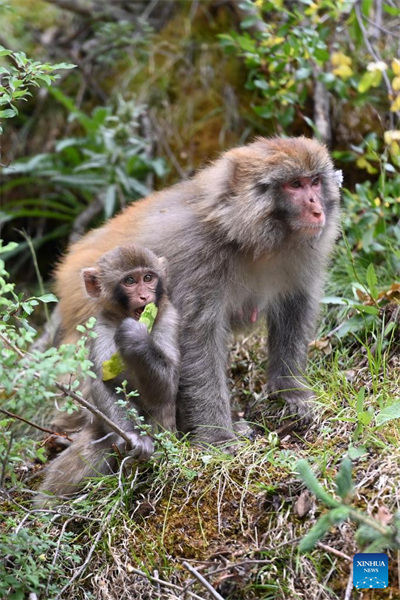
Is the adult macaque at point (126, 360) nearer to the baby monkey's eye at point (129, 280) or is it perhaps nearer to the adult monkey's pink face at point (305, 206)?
the baby monkey's eye at point (129, 280)

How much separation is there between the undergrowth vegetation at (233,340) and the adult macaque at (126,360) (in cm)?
16

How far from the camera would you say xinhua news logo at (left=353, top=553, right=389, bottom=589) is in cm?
336

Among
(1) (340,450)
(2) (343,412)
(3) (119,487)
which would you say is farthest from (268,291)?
(3) (119,487)

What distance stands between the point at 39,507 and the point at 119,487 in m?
0.69

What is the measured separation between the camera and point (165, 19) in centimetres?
929

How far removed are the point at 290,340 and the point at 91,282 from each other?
141 cm

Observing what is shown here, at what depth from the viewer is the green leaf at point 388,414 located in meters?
4.05

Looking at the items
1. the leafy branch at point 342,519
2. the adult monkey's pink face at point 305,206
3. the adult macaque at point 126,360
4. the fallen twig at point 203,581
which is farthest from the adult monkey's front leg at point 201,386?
the leafy branch at point 342,519

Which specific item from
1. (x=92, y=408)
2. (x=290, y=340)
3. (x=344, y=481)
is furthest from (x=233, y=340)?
(x=344, y=481)

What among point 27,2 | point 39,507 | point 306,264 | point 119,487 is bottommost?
point 39,507

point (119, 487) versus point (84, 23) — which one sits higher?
point (84, 23)

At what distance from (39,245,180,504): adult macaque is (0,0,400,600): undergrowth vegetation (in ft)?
0.52

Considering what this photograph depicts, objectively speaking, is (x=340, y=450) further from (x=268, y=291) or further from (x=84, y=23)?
(x=84, y=23)

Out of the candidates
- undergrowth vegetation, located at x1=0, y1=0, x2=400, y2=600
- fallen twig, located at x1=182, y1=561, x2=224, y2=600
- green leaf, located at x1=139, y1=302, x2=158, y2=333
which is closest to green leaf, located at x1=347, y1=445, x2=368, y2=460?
undergrowth vegetation, located at x1=0, y1=0, x2=400, y2=600
